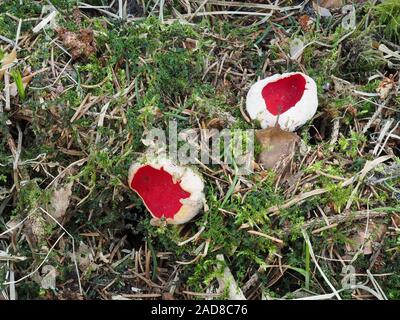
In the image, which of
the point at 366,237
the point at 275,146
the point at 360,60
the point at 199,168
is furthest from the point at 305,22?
the point at 366,237

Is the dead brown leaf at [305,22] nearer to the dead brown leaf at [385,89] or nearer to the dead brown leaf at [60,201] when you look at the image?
the dead brown leaf at [385,89]

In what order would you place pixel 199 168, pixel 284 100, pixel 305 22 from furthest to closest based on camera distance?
pixel 305 22 < pixel 284 100 < pixel 199 168

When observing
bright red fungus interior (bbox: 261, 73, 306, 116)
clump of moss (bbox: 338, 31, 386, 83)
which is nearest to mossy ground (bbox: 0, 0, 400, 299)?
clump of moss (bbox: 338, 31, 386, 83)

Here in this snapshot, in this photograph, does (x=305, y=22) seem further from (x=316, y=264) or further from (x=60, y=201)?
(x=60, y=201)

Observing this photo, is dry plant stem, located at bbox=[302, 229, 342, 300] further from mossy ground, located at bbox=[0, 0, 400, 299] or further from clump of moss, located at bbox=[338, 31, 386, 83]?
clump of moss, located at bbox=[338, 31, 386, 83]

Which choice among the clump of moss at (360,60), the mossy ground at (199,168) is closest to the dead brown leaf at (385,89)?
the mossy ground at (199,168)

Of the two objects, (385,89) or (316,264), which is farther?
(385,89)
